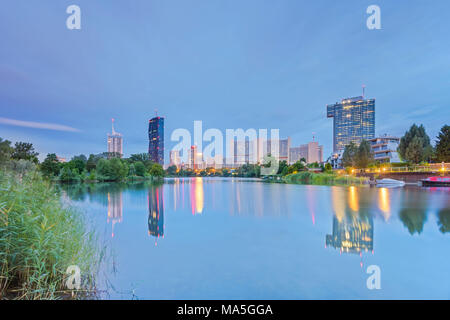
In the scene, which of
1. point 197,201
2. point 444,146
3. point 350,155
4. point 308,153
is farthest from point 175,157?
point 444,146

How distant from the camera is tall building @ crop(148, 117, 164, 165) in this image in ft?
338

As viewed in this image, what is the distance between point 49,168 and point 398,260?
44.6 m

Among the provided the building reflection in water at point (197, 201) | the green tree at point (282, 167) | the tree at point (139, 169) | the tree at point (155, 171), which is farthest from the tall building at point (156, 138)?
the building reflection in water at point (197, 201)

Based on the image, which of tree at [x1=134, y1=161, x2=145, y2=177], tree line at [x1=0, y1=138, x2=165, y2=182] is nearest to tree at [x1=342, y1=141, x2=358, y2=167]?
tree line at [x1=0, y1=138, x2=165, y2=182]

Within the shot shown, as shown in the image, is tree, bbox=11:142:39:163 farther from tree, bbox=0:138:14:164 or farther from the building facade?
the building facade

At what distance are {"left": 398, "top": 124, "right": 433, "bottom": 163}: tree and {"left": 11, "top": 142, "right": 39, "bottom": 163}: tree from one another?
54037 mm

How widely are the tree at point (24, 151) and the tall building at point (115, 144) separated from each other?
174 ft

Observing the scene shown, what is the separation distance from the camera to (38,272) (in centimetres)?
318

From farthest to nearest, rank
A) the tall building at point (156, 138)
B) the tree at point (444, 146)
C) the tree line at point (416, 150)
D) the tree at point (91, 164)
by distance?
the tall building at point (156, 138)
the tree at point (91, 164)
the tree line at point (416, 150)
the tree at point (444, 146)

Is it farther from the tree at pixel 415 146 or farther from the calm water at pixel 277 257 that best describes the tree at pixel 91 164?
the tree at pixel 415 146

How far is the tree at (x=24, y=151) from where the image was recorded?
2198cm

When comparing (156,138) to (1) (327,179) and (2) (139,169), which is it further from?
(1) (327,179)
